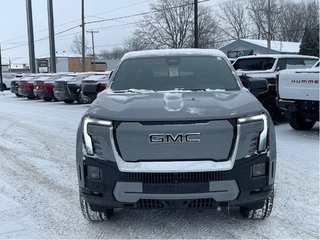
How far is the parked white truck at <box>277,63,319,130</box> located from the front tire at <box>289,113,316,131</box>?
331 millimetres

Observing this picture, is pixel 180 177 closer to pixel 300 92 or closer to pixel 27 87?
pixel 300 92

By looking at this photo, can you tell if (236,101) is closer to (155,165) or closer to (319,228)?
(155,165)

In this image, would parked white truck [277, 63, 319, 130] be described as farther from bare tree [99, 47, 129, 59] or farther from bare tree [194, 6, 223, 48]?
bare tree [99, 47, 129, 59]

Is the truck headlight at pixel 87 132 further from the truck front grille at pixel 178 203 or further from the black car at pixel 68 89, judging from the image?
the black car at pixel 68 89

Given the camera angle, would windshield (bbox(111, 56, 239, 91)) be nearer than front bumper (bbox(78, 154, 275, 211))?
No

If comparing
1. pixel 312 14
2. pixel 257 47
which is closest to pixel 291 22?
pixel 312 14

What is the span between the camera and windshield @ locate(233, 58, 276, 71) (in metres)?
12.1

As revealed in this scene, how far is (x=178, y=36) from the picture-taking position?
59.4 m

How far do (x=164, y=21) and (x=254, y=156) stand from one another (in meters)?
57.1

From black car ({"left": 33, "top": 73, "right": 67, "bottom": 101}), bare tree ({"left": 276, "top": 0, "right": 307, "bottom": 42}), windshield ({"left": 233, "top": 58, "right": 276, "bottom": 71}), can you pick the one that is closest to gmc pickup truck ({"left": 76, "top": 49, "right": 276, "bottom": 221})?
windshield ({"left": 233, "top": 58, "right": 276, "bottom": 71})

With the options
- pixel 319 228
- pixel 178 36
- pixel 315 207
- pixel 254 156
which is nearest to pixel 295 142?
pixel 315 207

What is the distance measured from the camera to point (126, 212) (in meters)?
4.71

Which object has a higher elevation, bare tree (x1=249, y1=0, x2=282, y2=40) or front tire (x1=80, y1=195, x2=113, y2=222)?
bare tree (x1=249, y1=0, x2=282, y2=40)

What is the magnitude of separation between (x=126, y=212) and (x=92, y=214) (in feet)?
1.45
